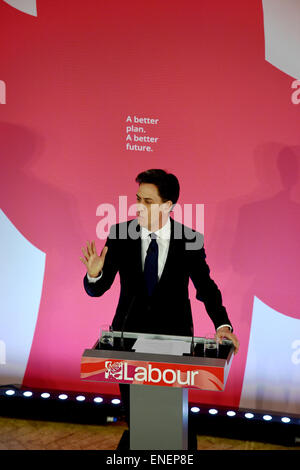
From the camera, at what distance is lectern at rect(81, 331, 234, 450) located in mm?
2500

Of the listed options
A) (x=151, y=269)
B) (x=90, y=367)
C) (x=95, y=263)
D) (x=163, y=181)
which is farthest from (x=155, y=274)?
(x=90, y=367)

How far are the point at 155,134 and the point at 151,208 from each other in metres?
0.59

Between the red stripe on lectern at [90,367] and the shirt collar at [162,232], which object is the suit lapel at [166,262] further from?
the red stripe on lectern at [90,367]

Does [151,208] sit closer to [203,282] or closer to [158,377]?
[203,282]

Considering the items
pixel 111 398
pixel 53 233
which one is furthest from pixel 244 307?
pixel 53 233

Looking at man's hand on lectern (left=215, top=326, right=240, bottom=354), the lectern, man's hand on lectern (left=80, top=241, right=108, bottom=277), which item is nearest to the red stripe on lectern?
the lectern

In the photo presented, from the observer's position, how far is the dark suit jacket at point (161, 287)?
344 centimetres

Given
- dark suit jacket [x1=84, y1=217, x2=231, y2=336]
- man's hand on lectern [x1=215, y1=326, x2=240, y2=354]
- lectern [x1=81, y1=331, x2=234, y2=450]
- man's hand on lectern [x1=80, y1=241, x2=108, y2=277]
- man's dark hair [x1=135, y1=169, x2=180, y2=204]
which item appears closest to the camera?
lectern [x1=81, y1=331, x2=234, y2=450]

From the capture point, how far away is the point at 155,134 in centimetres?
380

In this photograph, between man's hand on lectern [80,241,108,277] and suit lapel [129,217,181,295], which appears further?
suit lapel [129,217,181,295]

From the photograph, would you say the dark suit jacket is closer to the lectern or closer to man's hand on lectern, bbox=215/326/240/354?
man's hand on lectern, bbox=215/326/240/354

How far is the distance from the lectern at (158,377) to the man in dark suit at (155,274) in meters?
0.53

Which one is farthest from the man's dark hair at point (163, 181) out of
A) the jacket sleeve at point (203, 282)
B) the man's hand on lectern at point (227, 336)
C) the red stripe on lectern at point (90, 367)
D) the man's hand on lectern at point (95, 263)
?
the red stripe on lectern at point (90, 367)

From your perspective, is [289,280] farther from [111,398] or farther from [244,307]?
[111,398]
